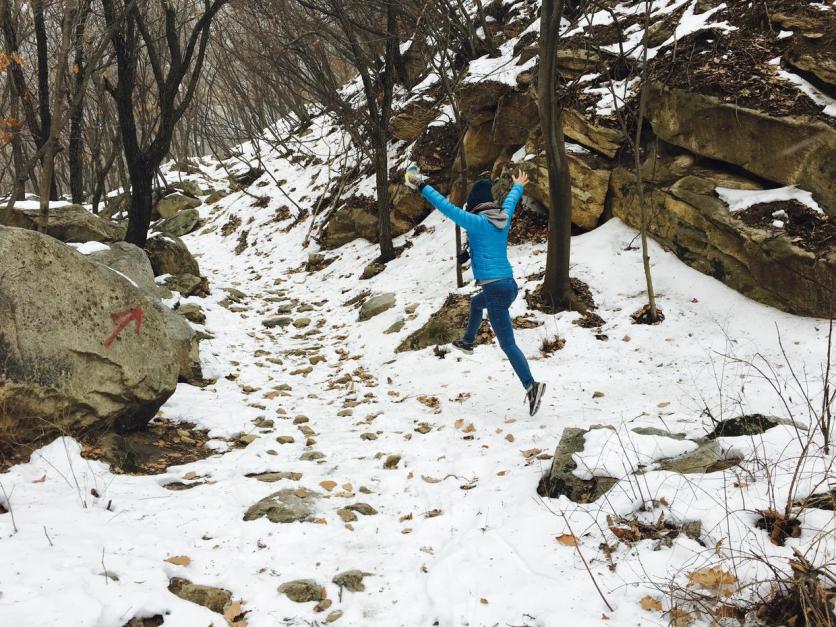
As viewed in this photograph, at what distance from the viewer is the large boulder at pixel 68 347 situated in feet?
12.1

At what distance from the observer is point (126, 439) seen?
14.4ft

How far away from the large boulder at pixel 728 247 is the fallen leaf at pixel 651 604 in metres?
3.96

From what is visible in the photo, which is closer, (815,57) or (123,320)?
(123,320)

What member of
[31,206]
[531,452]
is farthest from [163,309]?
[531,452]

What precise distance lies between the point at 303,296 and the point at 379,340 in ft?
15.1

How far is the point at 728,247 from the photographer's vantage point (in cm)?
614

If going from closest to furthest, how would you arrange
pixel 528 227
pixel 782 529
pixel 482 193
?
pixel 782 529
pixel 482 193
pixel 528 227

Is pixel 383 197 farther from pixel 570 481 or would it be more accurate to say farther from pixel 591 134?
pixel 570 481

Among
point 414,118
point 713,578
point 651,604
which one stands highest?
point 414,118

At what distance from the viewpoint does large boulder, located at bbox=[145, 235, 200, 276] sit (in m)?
10.7

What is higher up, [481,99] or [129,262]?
[481,99]

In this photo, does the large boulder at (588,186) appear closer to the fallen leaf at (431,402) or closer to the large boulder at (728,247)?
the large boulder at (728,247)

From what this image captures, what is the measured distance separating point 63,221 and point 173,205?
1567 centimetres

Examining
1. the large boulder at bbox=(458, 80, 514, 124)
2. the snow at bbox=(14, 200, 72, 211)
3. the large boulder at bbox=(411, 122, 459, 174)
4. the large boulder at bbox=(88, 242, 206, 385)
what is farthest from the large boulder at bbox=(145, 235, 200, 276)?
the large boulder at bbox=(458, 80, 514, 124)
